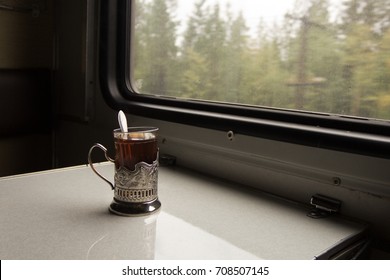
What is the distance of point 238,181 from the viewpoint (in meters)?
1.21

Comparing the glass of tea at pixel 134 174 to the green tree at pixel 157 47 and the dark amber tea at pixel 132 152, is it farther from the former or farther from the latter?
the green tree at pixel 157 47

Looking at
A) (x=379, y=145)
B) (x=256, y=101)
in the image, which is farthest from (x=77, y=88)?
(x=379, y=145)

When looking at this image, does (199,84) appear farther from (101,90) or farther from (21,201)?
(21,201)

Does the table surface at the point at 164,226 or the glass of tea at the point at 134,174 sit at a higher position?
the glass of tea at the point at 134,174

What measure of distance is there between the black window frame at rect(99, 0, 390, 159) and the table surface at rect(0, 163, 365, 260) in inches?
7.0

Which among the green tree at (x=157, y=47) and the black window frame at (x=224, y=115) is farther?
the green tree at (x=157, y=47)

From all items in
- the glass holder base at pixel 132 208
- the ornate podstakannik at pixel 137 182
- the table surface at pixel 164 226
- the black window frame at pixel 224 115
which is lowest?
the table surface at pixel 164 226

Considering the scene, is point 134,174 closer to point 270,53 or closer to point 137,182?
Result: point 137,182

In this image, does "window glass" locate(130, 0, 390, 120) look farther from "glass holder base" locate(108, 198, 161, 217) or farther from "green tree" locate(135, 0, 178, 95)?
"glass holder base" locate(108, 198, 161, 217)

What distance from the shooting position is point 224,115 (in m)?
1.26

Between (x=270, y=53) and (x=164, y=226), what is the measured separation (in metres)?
0.64

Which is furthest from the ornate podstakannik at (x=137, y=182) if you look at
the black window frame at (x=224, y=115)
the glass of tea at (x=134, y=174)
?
the black window frame at (x=224, y=115)

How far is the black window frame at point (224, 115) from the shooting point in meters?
0.94

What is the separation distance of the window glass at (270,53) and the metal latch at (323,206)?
0.23 metres
